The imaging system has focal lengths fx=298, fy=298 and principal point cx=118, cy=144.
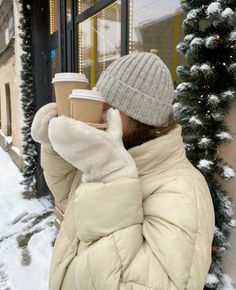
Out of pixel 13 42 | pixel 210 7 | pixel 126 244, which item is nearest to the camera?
pixel 126 244

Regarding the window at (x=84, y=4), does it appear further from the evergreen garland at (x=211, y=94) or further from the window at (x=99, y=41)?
the evergreen garland at (x=211, y=94)

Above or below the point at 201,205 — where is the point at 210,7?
above

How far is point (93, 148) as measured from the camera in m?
0.90

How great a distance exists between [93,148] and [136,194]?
0.20 m

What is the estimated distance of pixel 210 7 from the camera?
4.96 feet

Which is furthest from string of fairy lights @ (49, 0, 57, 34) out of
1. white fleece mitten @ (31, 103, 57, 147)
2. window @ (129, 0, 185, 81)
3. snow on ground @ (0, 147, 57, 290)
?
white fleece mitten @ (31, 103, 57, 147)

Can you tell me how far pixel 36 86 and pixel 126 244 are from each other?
15.3 feet

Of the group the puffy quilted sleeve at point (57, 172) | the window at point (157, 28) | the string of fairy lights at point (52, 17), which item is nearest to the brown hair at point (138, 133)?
the puffy quilted sleeve at point (57, 172)

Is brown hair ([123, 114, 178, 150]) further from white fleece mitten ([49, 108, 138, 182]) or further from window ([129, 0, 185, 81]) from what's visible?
window ([129, 0, 185, 81])

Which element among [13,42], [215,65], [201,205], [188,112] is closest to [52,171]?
[201,205]

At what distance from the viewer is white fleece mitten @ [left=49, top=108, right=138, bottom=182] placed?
882 millimetres

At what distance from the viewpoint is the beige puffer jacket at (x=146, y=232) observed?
867mm

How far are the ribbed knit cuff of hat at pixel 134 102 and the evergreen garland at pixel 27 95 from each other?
4.40 m

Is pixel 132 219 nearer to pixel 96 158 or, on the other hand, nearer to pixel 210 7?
pixel 96 158
